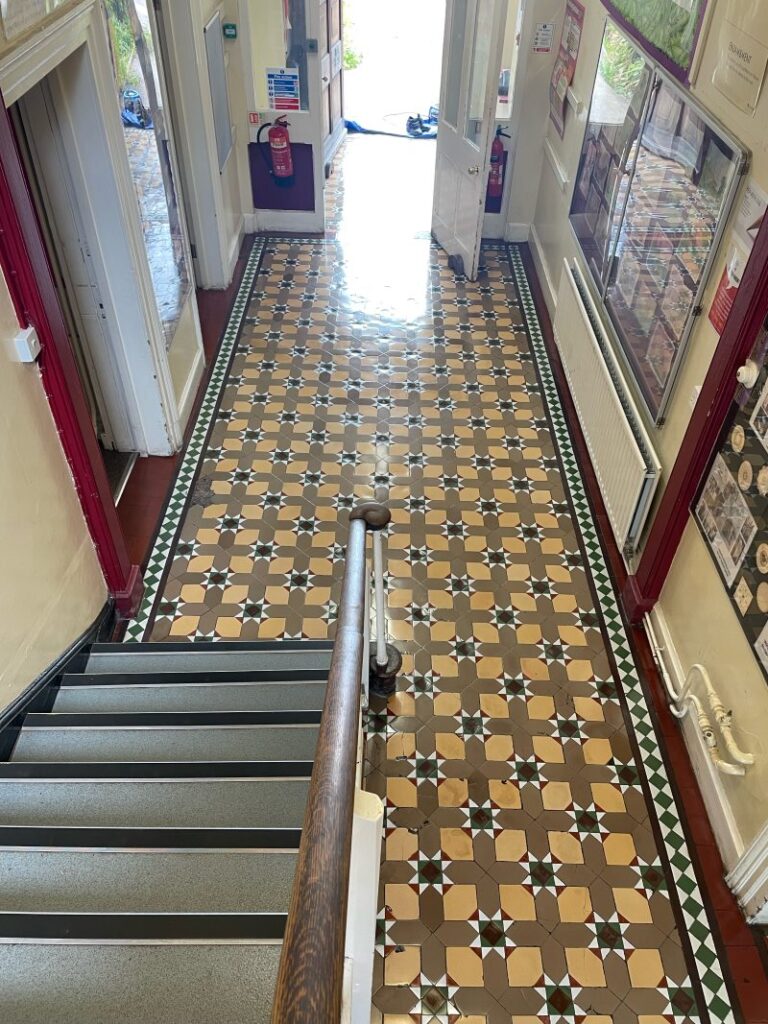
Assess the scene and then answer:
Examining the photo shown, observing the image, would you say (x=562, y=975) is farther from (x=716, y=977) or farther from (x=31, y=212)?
(x=31, y=212)

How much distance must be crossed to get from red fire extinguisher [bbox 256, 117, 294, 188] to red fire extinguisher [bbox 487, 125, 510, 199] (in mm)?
1875

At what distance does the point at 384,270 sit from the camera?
700cm

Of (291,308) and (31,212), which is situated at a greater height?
(31,212)

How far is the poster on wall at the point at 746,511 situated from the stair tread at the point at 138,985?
6.64ft

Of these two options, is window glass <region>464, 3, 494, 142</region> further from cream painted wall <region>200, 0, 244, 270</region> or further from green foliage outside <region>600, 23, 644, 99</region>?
cream painted wall <region>200, 0, 244, 270</region>

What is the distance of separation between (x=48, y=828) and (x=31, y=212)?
6.71 ft

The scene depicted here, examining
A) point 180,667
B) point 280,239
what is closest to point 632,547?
point 180,667

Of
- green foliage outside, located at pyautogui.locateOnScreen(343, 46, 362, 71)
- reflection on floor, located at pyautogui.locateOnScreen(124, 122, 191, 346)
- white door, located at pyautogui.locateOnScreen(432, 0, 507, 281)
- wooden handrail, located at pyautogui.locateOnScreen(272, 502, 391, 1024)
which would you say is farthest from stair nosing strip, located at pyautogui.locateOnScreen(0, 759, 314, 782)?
green foliage outside, located at pyautogui.locateOnScreen(343, 46, 362, 71)

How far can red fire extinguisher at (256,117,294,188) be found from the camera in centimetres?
679

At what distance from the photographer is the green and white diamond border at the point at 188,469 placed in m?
3.94

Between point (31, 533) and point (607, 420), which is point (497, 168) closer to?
point (607, 420)

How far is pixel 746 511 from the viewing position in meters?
2.86

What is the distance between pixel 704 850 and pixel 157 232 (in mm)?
4310

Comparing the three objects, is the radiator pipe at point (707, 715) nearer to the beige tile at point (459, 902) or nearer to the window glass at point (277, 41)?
the beige tile at point (459, 902)
